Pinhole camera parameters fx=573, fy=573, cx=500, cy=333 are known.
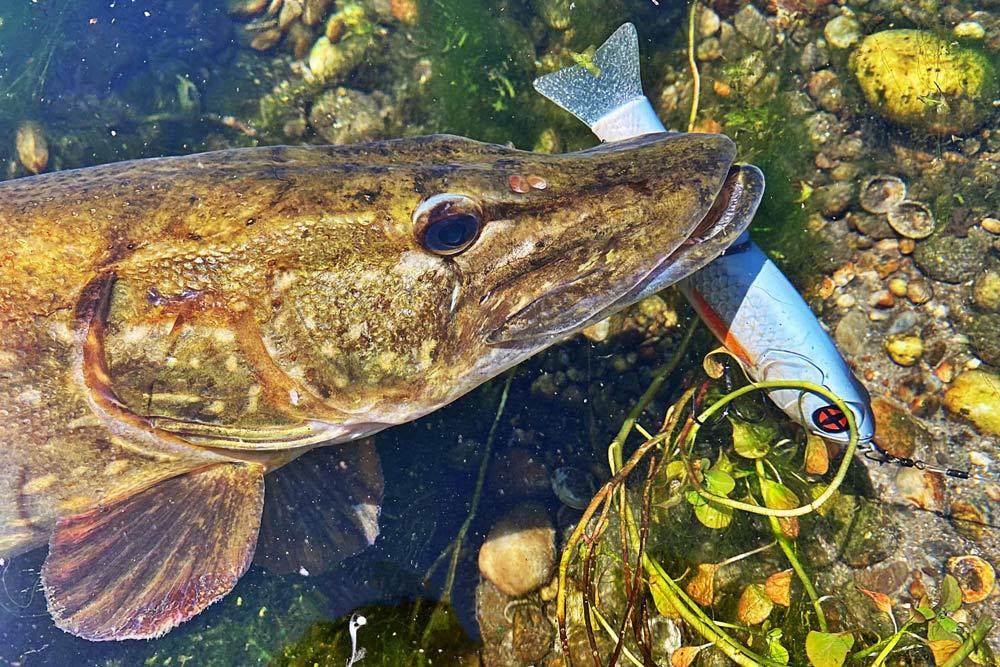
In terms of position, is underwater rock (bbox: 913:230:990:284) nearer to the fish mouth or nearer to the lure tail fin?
the lure tail fin

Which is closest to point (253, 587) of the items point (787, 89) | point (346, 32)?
point (346, 32)

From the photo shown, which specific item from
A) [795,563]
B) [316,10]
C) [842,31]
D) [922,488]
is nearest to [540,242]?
[795,563]

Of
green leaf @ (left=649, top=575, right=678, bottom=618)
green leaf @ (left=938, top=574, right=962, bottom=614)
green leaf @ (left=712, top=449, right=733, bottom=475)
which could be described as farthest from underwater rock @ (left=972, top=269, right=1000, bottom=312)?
green leaf @ (left=649, top=575, right=678, bottom=618)

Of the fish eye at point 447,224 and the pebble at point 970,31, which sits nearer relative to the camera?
the fish eye at point 447,224

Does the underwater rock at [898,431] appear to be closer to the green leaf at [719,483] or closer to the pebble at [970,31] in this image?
the green leaf at [719,483]

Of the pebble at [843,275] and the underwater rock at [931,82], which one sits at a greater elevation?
the underwater rock at [931,82]

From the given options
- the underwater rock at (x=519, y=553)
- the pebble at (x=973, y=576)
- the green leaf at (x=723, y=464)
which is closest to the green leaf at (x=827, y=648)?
the green leaf at (x=723, y=464)

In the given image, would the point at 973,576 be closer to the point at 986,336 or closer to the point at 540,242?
the point at 986,336
